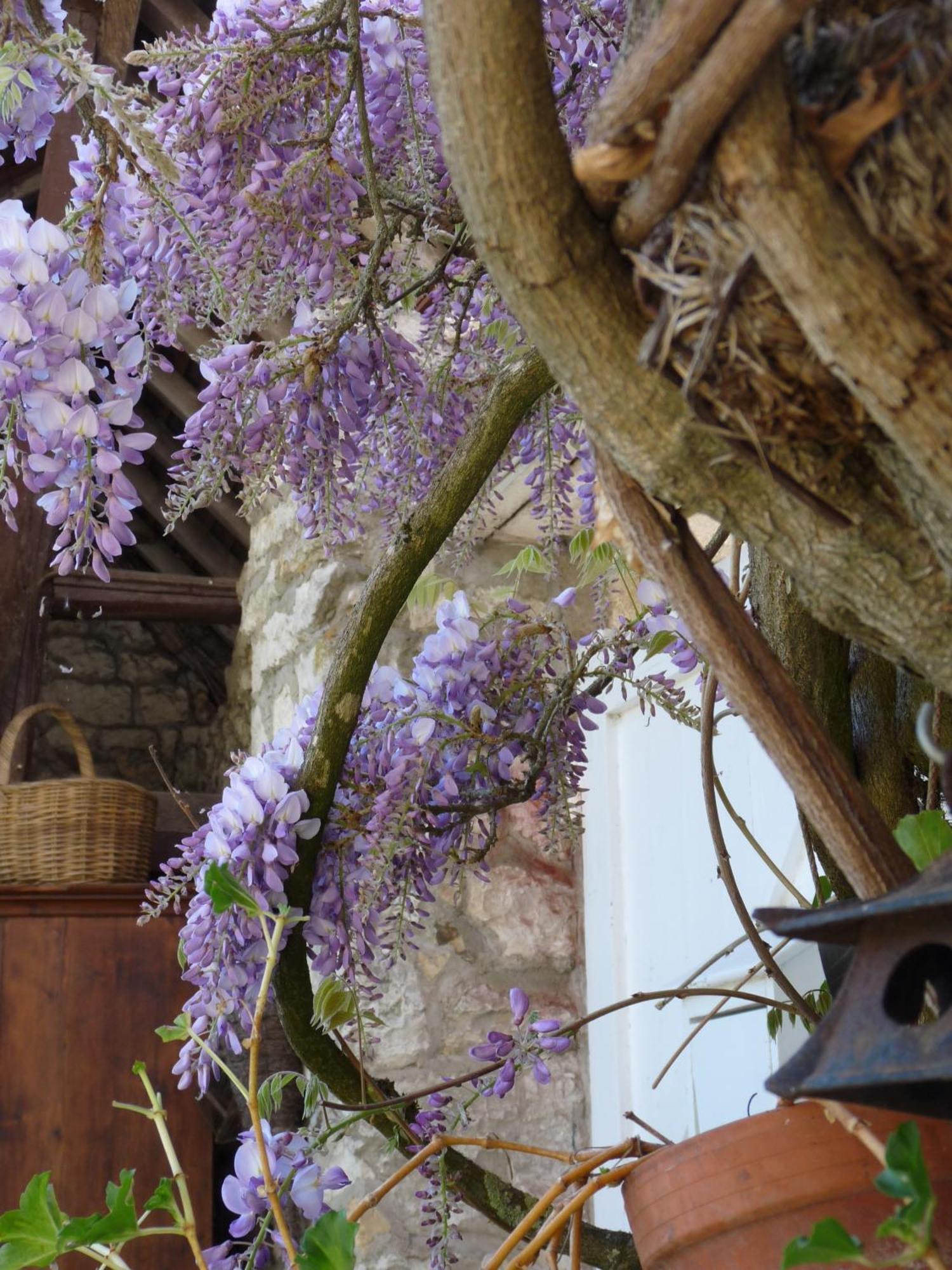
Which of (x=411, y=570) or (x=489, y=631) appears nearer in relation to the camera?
(x=411, y=570)

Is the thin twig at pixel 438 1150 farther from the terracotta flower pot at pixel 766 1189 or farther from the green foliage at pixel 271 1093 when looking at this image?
the green foliage at pixel 271 1093

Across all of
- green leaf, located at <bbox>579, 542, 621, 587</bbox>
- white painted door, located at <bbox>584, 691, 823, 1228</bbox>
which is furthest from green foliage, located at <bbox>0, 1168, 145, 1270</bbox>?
white painted door, located at <bbox>584, 691, 823, 1228</bbox>

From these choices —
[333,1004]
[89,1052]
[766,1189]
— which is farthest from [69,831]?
[766,1189]

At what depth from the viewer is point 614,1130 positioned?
7.53ft

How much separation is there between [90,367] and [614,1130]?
187cm

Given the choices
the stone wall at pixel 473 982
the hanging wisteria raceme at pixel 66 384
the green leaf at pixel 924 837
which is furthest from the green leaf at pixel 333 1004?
the stone wall at pixel 473 982

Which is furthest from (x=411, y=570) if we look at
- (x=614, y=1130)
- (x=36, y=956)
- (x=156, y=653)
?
(x=156, y=653)

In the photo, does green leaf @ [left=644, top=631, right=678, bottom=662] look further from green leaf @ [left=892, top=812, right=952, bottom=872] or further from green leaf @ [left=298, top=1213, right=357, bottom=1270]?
green leaf @ [left=298, top=1213, right=357, bottom=1270]

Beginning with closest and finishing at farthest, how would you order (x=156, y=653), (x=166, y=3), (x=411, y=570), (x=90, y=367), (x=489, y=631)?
(x=90, y=367) < (x=411, y=570) < (x=489, y=631) < (x=166, y=3) < (x=156, y=653)

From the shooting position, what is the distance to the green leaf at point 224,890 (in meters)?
0.84

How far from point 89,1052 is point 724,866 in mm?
2275

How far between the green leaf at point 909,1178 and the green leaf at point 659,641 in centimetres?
56

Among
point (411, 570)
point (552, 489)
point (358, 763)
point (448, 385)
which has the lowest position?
point (358, 763)

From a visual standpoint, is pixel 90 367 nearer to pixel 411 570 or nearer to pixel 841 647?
pixel 411 570
